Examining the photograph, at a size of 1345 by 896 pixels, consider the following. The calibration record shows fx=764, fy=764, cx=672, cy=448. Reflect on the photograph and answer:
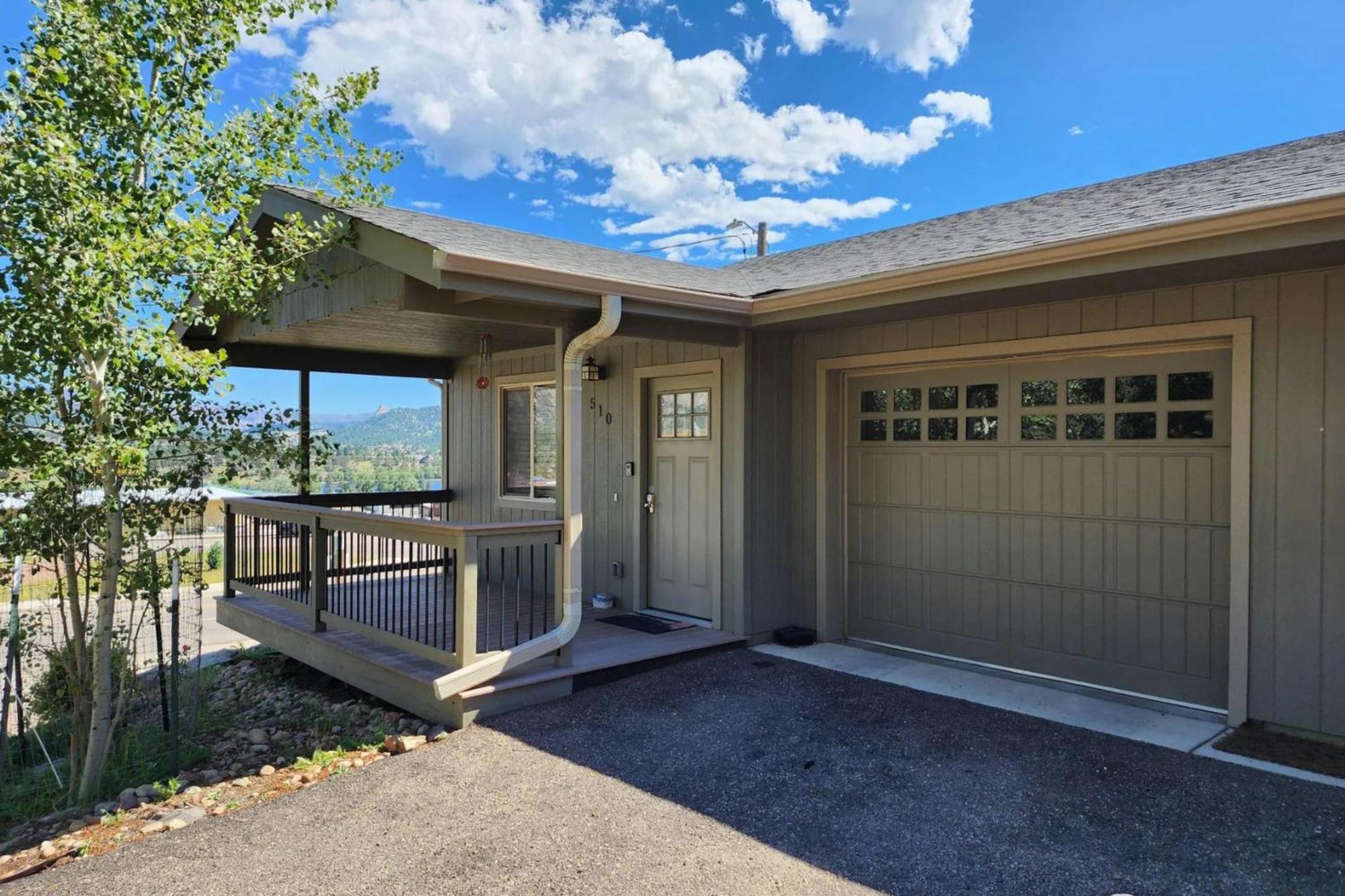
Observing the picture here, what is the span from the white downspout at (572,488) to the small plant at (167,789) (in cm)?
173

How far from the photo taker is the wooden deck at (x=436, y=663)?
14.1 ft

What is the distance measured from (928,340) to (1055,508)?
132 cm

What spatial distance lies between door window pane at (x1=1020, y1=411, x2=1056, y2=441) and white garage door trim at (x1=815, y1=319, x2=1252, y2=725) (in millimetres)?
359

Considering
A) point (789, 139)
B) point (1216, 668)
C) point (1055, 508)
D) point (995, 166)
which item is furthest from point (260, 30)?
point (789, 139)

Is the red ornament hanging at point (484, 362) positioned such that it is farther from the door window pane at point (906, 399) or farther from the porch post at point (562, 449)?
the door window pane at point (906, 399)

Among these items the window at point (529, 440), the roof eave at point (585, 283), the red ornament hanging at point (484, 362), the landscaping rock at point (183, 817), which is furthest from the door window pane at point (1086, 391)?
the landscaping rock at point (183, 817)

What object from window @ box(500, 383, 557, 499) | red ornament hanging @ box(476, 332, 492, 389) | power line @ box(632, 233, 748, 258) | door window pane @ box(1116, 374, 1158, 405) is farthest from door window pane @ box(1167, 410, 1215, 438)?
power line @ box(632, 233, 748, 258)

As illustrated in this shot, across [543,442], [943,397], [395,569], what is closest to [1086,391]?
[943,397]

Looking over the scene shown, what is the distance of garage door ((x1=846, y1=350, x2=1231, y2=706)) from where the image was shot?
13.5ft

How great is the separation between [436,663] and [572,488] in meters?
1.36

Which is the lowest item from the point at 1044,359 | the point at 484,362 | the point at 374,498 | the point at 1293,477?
the point at 374,498

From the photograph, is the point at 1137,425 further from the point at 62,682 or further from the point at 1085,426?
the point at 62,682

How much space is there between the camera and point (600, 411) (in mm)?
6691

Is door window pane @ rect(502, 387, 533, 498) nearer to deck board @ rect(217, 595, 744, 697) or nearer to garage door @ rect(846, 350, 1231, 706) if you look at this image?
deck board @ rect(217, 595, 744, 697)
